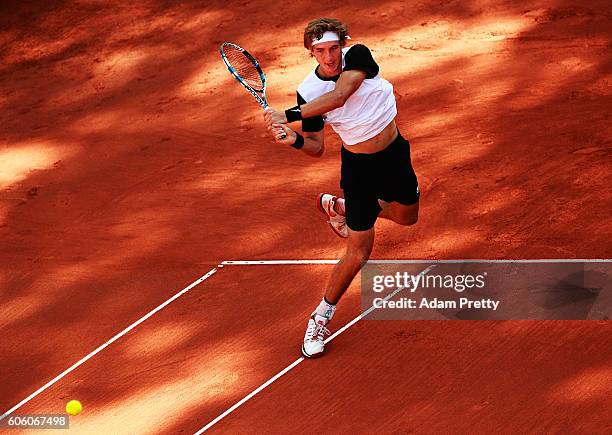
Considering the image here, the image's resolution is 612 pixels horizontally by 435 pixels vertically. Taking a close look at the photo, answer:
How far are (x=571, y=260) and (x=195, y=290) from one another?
3.02 meters

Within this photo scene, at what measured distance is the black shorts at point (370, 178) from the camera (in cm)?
646

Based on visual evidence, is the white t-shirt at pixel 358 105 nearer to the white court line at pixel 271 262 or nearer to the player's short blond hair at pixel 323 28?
the player's short blond hair at pixel 323 28

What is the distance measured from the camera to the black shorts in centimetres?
646

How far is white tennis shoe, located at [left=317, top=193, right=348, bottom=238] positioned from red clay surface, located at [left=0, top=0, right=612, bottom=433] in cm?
52

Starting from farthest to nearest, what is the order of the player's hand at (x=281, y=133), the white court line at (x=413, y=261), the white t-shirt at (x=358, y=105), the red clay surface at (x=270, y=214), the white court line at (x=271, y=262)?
the white court line at (x=271, y=262), the white court line at (x=413, y=261), the red clay surface at (x=270, y=214), the white t-shirt at (x=358, y=105), the player's hand at (x=281, y=133)

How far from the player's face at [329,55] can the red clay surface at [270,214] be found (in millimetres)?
1959

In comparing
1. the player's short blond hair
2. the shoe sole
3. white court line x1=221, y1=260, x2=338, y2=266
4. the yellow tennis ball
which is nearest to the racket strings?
the player's short blond hair

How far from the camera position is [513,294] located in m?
6.95

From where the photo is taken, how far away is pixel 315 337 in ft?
22.0

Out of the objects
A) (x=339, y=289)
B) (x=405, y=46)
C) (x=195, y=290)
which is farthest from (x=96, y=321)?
(x=405, y=46)

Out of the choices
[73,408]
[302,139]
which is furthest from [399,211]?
[73,408]

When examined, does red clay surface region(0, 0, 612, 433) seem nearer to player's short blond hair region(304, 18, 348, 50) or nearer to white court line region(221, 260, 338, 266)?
white court line region(221, 260, 338, 266)

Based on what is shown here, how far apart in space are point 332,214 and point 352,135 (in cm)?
104

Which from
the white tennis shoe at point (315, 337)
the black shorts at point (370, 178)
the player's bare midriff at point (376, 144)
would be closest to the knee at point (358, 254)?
the black shorts at point (370, 178)
